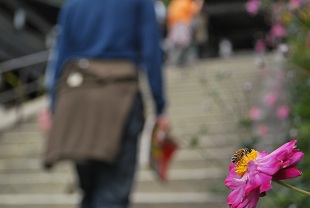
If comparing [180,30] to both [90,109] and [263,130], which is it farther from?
[90,109]

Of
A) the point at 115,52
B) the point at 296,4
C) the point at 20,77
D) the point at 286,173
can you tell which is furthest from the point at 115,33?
the point at 20,77

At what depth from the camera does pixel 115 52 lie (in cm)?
271

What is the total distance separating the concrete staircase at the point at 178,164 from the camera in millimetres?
4309

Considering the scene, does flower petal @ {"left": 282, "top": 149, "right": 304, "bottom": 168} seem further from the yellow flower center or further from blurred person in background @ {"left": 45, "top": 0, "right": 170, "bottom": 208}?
blurred person in background @ {"left": 45, "top": 0, "right": 170, "bottom": 208}

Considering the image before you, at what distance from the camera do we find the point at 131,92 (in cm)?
265

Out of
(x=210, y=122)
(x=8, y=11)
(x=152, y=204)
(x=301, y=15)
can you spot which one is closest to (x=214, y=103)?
(x=210, y=122)

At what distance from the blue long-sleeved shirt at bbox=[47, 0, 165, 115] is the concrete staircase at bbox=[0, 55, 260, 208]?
3.04ft

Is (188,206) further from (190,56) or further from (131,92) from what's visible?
(190,56)

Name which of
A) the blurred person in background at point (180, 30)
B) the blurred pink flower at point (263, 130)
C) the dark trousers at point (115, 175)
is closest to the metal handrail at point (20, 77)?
the blurred person in background at point (180, 30)

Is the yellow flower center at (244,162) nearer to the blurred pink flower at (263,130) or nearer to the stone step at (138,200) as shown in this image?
the stone step at (138,200)

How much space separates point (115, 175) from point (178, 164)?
2601 mm

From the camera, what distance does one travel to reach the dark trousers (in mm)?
2562

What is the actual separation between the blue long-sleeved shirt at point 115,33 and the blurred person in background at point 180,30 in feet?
25.5

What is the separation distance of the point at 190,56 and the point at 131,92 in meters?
9.40
